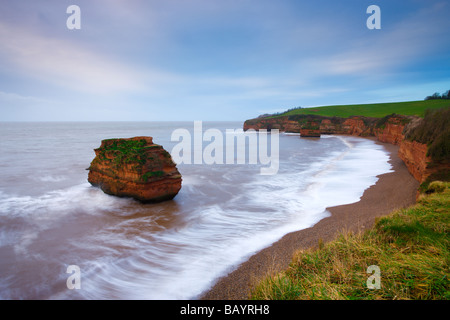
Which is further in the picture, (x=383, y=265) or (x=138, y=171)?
(x=138, y=171)

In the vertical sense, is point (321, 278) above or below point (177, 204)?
above

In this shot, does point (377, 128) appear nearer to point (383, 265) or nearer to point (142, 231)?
point (383, 265)

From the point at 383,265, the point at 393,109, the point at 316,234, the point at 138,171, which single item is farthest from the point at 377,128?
the point at 383,265

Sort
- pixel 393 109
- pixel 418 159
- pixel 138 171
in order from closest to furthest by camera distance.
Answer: pixel 138 171
pixel 418 159
pixel 393 109

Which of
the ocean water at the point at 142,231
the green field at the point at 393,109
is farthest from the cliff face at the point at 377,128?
the green field at the point at 393,109

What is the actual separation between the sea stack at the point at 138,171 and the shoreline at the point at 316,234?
6.27 m

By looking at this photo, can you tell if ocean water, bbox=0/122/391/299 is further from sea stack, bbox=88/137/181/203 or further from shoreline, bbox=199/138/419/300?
sea stack, bbox=88/137/181/203

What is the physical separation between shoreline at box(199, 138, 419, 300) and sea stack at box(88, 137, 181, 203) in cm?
627

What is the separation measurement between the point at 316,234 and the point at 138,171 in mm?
8167

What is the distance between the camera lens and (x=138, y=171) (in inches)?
410

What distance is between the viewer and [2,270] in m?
5.96
